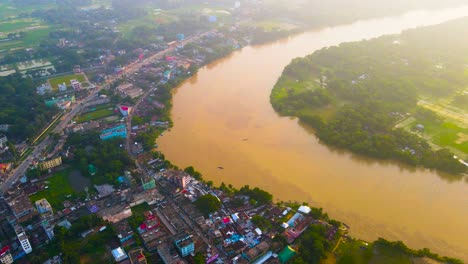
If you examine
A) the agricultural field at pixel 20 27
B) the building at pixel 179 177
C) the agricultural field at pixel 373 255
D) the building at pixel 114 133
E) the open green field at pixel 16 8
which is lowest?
the agricultural field at pixel 373 255

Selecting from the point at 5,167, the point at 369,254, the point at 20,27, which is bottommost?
the point at 369,254

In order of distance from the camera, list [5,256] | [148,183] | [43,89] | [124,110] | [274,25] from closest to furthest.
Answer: [5,256]
[148,183]
[124,110]
[43,89]
[274,25]

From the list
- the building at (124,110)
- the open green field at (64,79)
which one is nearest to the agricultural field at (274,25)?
the open green field at (64,79)

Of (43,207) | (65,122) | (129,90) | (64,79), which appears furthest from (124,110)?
(64,79)

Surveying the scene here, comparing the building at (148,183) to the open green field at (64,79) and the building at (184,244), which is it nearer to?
the building at (184,244)

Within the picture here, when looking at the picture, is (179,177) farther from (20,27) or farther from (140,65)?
(20,27)

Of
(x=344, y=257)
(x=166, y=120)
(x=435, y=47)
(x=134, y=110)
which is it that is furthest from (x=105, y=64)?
(x=435, y=47)

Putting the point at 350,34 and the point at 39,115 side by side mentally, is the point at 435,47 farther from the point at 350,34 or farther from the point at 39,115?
the point at 39,115
